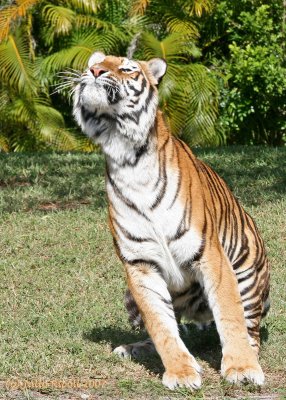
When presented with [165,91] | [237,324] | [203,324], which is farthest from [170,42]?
[237,324]

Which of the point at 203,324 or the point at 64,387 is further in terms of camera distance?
the point at 203,324

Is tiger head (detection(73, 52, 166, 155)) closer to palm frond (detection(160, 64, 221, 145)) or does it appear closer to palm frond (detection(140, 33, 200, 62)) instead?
palm frond (detection(160, 64, 221, 145))

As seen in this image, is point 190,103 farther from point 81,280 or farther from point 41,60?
point 81,280

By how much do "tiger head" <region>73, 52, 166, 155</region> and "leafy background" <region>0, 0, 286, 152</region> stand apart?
1020cm

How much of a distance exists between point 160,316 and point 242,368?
52cm

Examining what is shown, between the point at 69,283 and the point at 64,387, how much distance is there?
8.10 ft

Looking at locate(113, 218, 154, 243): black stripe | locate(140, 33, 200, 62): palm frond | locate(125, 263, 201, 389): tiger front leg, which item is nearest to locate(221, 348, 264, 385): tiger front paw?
locate(125, 263, 201, 389): tiger front leg

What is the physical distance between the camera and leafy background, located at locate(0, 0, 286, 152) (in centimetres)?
1573

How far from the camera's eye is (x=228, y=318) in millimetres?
5016

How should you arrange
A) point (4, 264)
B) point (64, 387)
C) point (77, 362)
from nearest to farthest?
point (64, 387)
point (77, 362)
point (4, 264)

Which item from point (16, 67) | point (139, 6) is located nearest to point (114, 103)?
point (139, 6)

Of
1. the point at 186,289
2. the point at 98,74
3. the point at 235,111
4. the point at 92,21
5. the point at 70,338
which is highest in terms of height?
the point at 98,74

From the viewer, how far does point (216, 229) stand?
5.27 meters

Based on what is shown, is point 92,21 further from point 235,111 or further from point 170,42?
point 235,111
